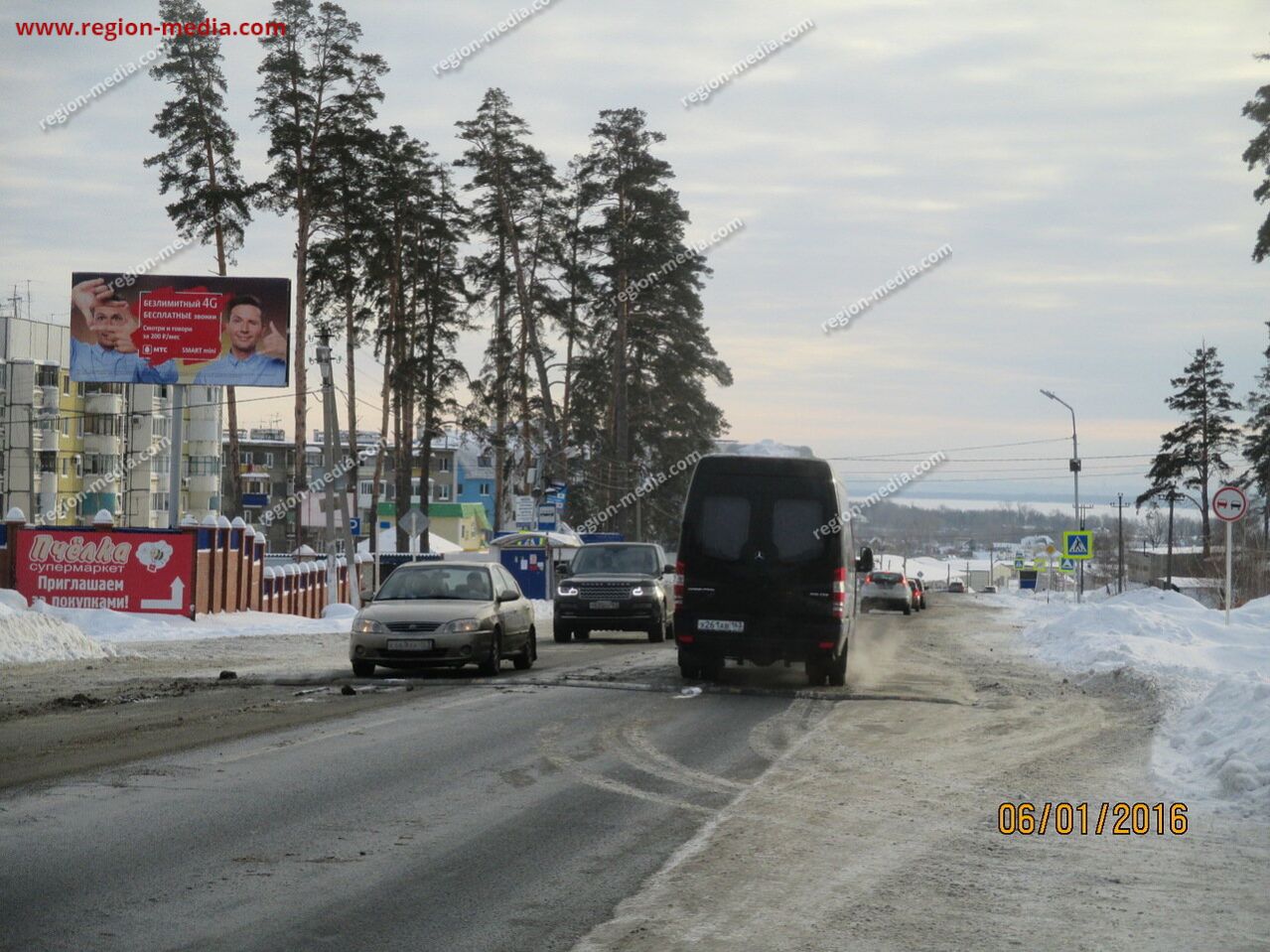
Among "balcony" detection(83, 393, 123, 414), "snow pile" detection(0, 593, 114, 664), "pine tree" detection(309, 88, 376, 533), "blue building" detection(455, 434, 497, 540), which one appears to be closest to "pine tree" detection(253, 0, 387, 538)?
"pine tree" detection(309, 88, 376, 533)

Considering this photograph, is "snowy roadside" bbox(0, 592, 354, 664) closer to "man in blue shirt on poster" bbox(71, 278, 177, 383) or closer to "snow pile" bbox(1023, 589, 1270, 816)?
"man in blue shirt on poster" bbox(71, 278, 177, 383)

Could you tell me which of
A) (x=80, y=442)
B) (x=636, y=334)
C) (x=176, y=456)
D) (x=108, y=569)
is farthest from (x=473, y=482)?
(x=108, y=569)

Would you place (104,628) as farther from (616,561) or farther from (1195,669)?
(1195,669)

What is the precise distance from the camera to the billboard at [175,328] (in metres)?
34.0

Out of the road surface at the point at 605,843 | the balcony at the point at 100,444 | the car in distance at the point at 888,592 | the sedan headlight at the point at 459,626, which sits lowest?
the car in distance at the point at 888,592

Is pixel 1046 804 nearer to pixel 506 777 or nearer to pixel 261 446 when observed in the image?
pixel 506 777

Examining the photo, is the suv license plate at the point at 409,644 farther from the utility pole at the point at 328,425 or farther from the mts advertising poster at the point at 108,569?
the utility pole at the point at 328,425

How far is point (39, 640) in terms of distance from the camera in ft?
67.6

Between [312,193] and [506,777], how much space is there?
3757cm

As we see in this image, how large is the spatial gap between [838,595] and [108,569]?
Answer: 17.7 metres

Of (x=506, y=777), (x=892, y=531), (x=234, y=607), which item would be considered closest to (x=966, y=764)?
(x=506, y=777)

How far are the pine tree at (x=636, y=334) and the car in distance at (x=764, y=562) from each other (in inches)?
1571

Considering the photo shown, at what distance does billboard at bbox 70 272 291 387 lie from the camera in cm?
3400

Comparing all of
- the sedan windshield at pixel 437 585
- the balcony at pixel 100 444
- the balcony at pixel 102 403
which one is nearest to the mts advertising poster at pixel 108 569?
the sedan windshield at pixel 437 585
